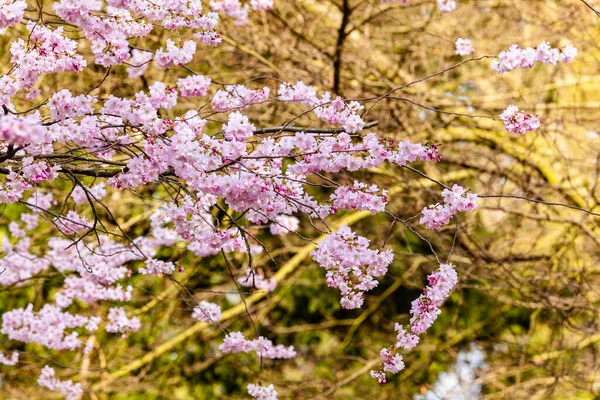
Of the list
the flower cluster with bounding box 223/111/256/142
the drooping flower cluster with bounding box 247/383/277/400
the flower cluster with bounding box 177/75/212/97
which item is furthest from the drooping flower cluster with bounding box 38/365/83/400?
the flower cluster with bounding box 223/111/256/142

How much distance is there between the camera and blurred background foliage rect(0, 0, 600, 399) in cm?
564

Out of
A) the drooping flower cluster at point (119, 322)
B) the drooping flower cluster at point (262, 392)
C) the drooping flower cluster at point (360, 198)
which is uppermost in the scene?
the drooping flower cluster at point (119, 322)

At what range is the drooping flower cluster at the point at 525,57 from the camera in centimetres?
328

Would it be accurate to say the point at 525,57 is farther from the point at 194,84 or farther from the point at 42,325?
the point at 42,325

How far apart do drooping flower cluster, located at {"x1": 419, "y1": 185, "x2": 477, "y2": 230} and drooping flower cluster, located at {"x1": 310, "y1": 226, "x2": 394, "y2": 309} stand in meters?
0.22

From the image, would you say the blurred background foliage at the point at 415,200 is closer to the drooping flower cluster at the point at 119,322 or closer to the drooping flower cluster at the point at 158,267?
the drooping flower cluster at the point at 119,322

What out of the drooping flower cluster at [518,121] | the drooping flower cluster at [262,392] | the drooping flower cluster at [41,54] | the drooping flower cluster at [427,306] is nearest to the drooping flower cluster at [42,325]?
the drooping flower cluster at [262,392]

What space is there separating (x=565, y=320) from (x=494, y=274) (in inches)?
23.0

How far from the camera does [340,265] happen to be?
3.05 m

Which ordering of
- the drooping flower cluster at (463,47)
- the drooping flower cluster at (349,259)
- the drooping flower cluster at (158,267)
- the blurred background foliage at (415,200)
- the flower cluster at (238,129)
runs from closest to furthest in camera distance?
the flower cluster at (238,129), the drooping flower cluster at (349,259), the drooping flower cluster at (158,267), the drooping flower cluster at (463,47), the blurred background foliage at (415,200)

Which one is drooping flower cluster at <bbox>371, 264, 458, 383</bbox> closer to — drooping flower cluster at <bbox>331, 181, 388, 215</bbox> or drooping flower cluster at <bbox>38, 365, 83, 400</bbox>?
drooping flower cluster at <bbox>331, 181, 388, 215</bbox>

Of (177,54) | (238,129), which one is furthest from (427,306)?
(177,54)

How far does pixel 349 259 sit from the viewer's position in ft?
9.79

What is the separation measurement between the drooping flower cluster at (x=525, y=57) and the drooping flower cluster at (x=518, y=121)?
199mm
